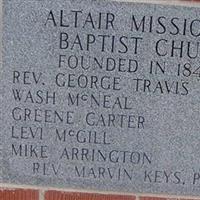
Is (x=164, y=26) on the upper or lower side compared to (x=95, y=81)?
upper

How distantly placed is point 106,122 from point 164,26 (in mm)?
370

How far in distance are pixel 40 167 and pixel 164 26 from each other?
0.64 meters

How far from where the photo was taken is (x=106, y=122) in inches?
72.2

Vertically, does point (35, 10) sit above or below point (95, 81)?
above

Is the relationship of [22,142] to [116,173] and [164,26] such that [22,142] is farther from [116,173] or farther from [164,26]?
[164,26]

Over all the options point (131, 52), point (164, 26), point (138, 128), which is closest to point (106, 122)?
point (138, 128)

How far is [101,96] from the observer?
1.81m

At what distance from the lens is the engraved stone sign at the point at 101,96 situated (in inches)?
68.9

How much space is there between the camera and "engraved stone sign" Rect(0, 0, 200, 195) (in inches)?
68.9

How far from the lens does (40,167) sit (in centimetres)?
189

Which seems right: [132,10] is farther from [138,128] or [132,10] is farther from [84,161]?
[84,161]

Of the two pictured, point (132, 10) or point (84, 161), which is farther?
point (84, 161)

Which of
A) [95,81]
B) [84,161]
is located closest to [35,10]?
[95,81]

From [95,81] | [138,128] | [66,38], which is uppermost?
[66,38]
